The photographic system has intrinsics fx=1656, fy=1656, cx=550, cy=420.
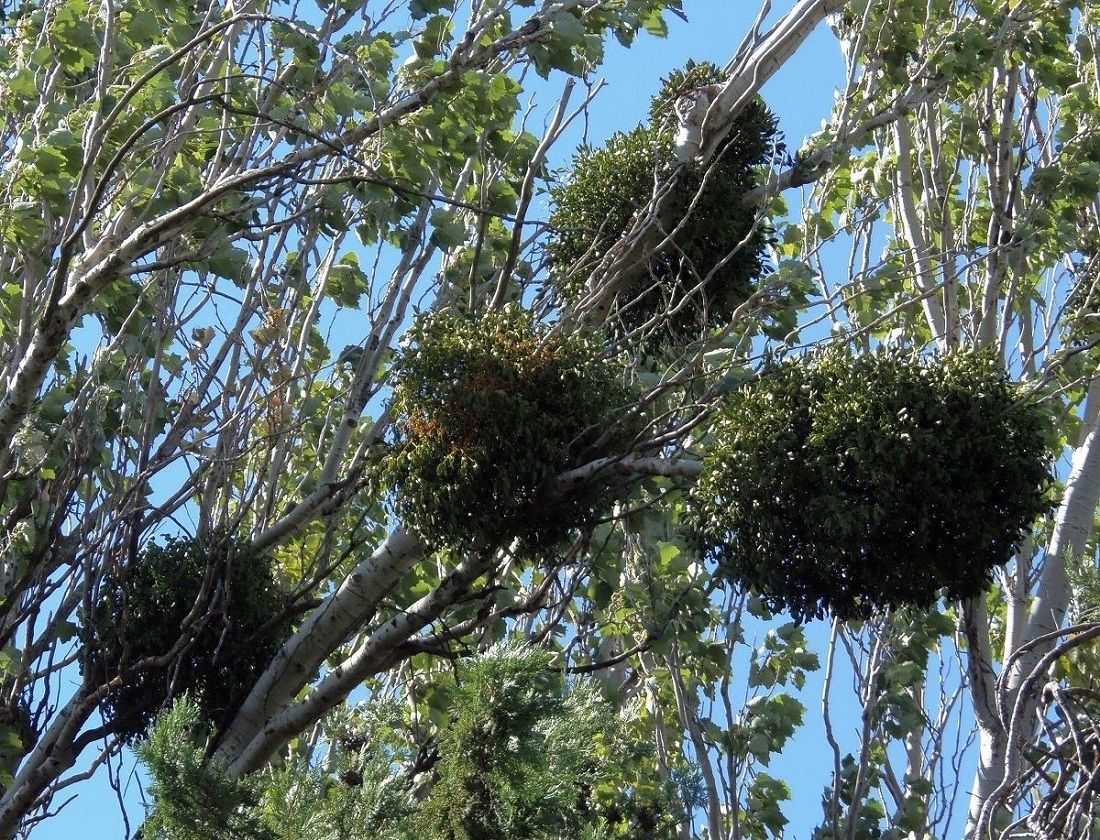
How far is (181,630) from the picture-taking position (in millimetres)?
5078

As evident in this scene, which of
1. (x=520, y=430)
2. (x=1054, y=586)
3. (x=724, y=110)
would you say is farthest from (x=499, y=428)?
(x=1054, y=586)

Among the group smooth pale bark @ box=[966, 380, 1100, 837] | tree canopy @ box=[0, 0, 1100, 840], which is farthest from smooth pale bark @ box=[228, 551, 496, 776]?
smooth pale bark @ box=[966, 380, 1100, 837]

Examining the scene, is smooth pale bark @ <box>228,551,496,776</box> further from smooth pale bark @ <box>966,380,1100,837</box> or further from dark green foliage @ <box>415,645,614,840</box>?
smooth pale bark @ <box>966,380,1100,837</box>

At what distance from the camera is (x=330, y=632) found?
498 centimetres

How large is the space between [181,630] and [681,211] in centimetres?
215

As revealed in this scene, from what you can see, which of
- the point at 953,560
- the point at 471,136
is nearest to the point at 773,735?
the point at 953,560

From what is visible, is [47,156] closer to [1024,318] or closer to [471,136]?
[471,136]

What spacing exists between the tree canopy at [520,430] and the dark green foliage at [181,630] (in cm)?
1

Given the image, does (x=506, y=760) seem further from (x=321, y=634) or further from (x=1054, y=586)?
(x=1054, y=586)

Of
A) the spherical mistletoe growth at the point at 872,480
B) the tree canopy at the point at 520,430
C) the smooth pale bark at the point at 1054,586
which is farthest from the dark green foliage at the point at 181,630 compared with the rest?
the smooth pale bark at the point at 1054,586

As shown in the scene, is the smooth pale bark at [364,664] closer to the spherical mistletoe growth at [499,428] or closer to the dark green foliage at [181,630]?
the spherical mistletoe growth at [499,428]

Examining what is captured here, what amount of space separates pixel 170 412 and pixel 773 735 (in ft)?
8.31

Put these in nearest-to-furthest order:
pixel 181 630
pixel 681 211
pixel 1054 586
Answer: pixel 181 630
pixel 681 211
pixel 1054 586

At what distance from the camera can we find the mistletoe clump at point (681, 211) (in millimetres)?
5590
